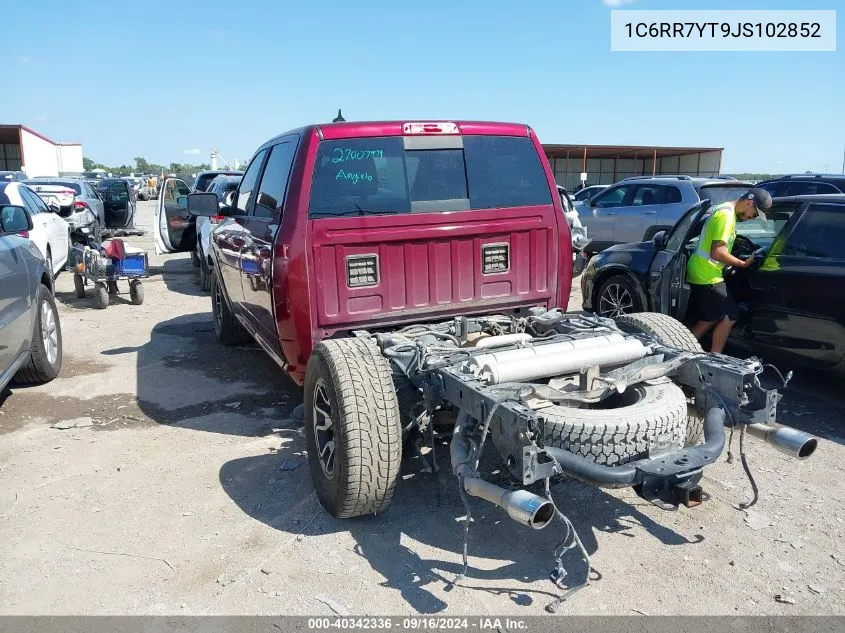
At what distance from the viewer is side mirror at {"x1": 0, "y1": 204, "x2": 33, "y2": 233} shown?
486 centimetres

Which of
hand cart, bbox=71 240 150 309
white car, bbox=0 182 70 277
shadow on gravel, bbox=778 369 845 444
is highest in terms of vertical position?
white car, bbox=0 182 70 277

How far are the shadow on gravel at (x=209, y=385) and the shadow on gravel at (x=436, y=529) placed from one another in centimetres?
86

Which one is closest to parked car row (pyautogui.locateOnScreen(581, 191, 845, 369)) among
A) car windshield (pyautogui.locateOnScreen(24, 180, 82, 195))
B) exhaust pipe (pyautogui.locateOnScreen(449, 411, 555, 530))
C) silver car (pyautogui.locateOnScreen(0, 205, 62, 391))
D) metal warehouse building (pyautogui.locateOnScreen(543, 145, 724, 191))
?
exhaust pipe (pyautogui.locateOnScreen(449, 411, 555, 530))

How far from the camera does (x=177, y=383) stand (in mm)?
5984

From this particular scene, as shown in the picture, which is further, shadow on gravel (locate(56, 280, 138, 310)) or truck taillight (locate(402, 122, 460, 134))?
shadow on gravel (locate(56, 280, 138, 310))

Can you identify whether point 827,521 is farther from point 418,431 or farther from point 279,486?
point 279,486

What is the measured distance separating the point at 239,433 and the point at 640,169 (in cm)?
3687

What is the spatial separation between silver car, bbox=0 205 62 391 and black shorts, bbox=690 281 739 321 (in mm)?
5192

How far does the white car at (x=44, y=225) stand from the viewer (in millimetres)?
8998

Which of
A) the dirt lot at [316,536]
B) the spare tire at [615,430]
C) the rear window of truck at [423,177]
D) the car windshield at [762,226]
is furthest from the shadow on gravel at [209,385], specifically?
the car windshield at [762,226]

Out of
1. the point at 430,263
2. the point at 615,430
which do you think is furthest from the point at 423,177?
the point at 615,430

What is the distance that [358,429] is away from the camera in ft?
10.5

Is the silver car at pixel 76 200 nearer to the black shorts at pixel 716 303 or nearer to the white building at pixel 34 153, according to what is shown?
the black shorts at pixel 716 303

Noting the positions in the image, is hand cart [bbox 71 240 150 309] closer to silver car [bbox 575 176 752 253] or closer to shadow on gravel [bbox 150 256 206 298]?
shadow on gravel [bbox 150 256 206 298]
